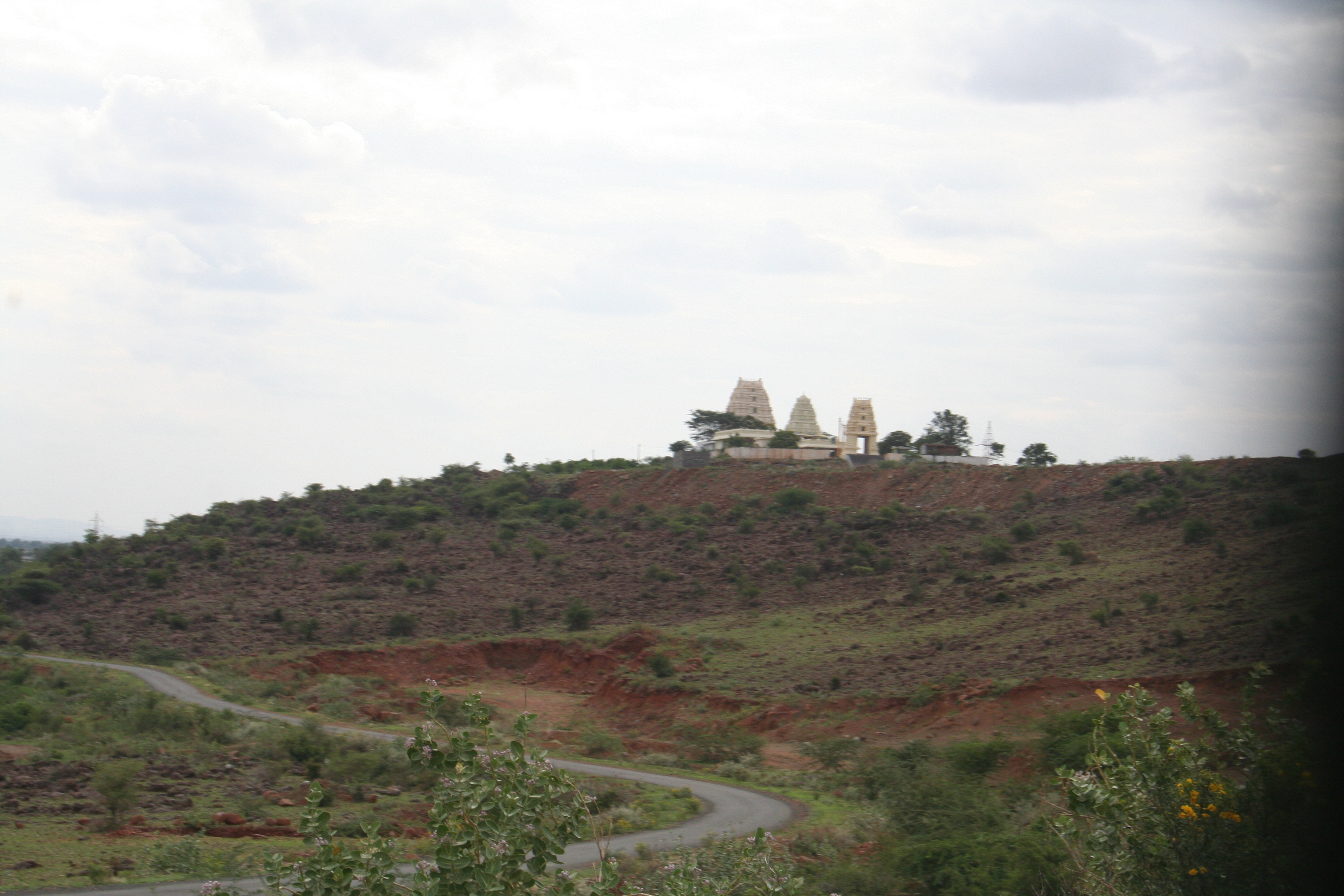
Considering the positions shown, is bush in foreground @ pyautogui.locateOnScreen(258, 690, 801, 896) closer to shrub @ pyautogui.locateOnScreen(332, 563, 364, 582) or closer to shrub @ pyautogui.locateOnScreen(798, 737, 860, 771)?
shrub @ pyautogui.locateOnScreen(798, 737, 860, 771)

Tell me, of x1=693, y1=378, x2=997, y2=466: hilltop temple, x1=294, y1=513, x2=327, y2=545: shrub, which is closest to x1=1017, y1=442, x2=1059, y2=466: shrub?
x1=693, y1=378, x2=997, y2=466: hilltop temple

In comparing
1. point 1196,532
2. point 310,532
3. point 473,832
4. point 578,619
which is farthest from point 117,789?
point 310,532

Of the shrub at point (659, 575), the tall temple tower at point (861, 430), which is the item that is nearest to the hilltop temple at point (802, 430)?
the tall temple tower at point (861, 430)

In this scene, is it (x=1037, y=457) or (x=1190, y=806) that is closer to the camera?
(x=1190, y=806)

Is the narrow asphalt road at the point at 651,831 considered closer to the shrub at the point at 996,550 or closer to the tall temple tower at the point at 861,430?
the shrub at the point at 996,550

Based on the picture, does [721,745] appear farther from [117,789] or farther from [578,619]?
[578,619]

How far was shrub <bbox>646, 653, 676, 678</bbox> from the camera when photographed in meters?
34.2

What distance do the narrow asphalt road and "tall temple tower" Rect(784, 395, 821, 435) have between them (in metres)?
58.7

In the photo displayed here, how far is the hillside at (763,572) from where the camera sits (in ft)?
101

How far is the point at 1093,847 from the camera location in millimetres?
7445

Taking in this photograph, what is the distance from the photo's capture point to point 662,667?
3441cm

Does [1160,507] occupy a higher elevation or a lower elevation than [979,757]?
higher

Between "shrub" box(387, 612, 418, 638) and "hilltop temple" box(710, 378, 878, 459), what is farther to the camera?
"hilltop temple" box(710, 378, 878, 459)

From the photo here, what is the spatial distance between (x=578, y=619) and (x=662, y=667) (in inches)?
306
